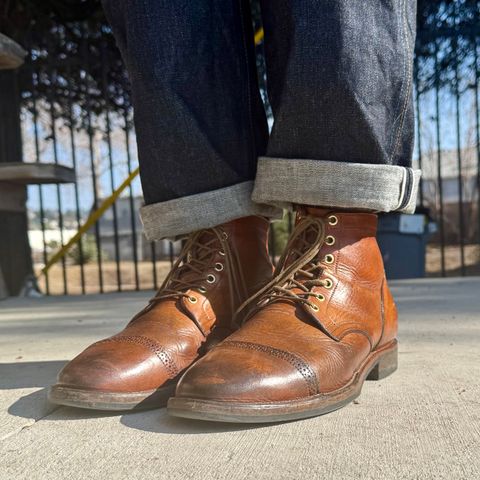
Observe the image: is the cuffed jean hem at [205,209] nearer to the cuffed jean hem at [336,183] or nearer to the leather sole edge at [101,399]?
the cuffed jean hem at [336,183]

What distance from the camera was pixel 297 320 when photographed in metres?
0.83

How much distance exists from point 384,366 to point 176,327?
0.34 meters

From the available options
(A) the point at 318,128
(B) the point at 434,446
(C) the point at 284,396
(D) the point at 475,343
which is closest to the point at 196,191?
(A) the point at 318,128

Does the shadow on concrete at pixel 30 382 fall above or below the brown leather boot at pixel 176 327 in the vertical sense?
below

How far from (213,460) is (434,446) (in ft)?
0.75

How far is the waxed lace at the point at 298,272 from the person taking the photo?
2.84 ft

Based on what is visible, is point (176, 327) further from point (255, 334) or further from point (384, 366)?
point (384, 366)

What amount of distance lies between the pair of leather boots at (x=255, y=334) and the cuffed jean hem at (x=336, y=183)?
40 mm

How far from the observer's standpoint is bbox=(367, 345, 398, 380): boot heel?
945mm

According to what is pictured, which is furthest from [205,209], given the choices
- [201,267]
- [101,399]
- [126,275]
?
[126,275]

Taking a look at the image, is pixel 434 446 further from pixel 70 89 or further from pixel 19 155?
pixel 70 89

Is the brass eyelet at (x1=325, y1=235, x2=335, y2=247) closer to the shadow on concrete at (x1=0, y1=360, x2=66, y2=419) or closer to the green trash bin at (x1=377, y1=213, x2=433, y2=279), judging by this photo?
the shadow on concrete at (x1=0, y1=360, x2=66, y2=419)

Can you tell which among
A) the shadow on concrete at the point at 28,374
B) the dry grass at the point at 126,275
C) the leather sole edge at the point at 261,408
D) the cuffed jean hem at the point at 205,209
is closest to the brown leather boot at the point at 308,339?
the leather sole edge at the point at 261,408

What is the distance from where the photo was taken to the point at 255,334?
80 cm
